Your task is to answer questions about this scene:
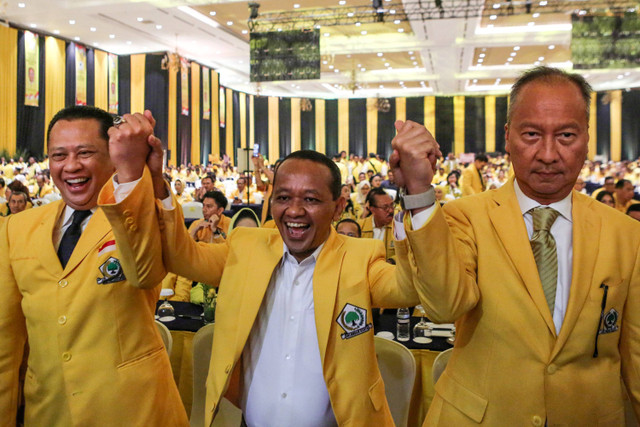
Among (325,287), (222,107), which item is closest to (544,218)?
(325,287)

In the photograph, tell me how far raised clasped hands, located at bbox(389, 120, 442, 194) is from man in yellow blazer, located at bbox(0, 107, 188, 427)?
2.27 ft

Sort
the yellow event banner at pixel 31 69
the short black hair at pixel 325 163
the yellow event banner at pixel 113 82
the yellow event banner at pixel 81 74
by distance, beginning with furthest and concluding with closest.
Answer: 1. the yellow event banner at pixel 113 82
2. the yellow event banner at pixel 81 74
3. the yellow event banner at pixel 31 69
4. the short black hair at pixel 325 163

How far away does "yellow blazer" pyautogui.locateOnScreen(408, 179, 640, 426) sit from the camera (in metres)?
1.14

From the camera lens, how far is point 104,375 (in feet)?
4.63

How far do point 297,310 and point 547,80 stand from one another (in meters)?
0.87

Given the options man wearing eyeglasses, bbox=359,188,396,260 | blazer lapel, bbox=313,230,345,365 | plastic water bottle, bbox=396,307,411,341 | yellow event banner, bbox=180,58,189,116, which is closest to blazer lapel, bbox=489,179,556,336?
blazer lapel, bbox=313,230,345,365

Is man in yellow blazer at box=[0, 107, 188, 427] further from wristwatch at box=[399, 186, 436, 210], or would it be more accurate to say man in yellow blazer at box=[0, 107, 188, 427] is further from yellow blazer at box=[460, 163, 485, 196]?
yellow blazer at box=[460, 163, 485, 196]

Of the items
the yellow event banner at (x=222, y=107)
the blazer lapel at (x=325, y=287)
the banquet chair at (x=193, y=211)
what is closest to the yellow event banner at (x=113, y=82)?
the yellow event banner at (x=222, y=107)

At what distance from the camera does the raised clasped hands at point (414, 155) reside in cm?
102

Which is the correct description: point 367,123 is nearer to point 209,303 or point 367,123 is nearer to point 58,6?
point 58,6

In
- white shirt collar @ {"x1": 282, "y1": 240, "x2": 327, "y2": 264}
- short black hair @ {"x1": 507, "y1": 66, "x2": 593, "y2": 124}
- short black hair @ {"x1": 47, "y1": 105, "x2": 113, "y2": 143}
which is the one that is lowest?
white shirt collar @ {"x1": 282, "y1": 240, "x2": 327, "y2": 264}

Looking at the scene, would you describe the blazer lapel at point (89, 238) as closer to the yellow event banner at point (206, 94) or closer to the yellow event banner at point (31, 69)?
the yellow event banner at point (31, 69)

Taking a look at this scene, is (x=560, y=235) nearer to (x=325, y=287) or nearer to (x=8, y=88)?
(x=325, y=287)

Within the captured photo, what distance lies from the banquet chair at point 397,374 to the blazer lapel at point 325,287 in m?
0.78
